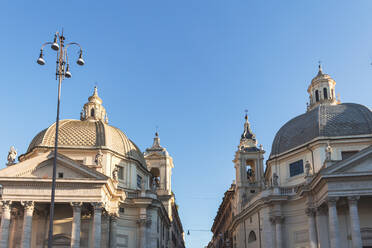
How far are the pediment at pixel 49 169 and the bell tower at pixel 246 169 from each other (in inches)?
934

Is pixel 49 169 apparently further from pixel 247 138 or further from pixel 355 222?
pixel 247 138

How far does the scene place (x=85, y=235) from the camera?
36938mm

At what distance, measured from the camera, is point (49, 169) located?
1368 inches

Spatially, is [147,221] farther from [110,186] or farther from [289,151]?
[289,151]

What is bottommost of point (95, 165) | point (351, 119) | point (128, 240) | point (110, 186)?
point (128, 240)

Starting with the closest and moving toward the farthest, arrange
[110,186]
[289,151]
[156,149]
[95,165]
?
[110,186], [95,165], [289,151], [156,149]

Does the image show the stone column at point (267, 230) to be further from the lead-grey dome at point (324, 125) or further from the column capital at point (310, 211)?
the lead-grey dome at point (324, 125)

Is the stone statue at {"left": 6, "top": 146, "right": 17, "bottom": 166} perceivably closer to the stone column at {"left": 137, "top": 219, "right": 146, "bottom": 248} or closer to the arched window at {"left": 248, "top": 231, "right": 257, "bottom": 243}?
the stone column at {"left": 137, "top": 219, "right": 146, "bottom": 248}

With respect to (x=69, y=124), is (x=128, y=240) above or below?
below

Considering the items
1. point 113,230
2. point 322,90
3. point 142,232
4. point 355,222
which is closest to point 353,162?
point 355,222

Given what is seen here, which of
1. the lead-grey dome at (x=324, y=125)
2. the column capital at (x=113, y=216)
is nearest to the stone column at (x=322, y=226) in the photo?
the lead-grey dome at (x=324, y=125)

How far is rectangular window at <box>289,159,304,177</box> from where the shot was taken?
138 ft

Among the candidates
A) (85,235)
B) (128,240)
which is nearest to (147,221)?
(128,240)

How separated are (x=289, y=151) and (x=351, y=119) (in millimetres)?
6610
